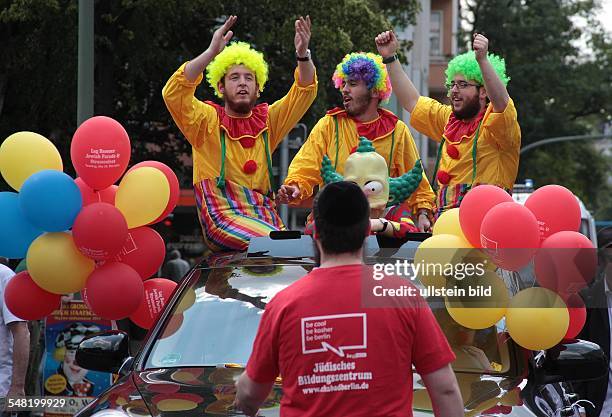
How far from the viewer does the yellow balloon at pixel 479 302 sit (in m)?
4.83

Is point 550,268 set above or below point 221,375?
above

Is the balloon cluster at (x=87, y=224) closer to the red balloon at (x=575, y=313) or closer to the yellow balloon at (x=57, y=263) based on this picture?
the yellow balloon at (x=57, y=263)

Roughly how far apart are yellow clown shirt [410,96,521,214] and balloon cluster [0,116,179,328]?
1.63 metres

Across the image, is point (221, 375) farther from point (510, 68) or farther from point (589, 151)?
point (589, 151)

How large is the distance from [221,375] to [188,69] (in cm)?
233

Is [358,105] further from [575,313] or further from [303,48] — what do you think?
[575,313]

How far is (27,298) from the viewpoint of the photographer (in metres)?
6.32

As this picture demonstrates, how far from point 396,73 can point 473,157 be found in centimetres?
90

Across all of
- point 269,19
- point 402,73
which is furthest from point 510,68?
point 402,73

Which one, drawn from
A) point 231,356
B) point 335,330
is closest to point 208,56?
point 231,356

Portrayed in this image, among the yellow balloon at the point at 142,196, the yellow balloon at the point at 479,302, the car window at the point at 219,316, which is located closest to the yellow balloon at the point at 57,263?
the yellow balloon at the point at 142,196

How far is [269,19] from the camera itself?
1778 cm

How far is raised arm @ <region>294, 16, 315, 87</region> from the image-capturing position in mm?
6688

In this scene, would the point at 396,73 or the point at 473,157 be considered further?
the point at 396,73
